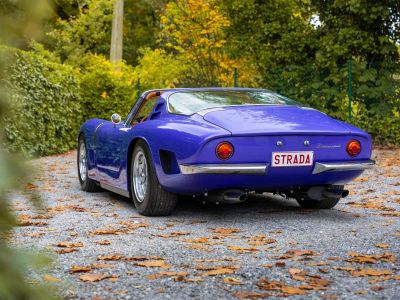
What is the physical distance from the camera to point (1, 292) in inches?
54.0

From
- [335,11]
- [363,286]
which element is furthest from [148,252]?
[335,11]

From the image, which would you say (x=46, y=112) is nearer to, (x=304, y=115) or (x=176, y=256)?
(x=304, y=115)

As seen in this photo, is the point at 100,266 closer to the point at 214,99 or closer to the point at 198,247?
the point at 198,247

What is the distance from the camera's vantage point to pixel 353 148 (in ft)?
22.3

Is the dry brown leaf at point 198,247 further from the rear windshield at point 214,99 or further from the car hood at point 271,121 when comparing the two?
the rear windshield at point 214,99

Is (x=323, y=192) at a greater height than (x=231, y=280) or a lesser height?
greater

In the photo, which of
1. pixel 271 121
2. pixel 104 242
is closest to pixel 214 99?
pixel 271 121

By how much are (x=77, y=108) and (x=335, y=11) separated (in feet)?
20.7

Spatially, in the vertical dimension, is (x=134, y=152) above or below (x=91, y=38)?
below

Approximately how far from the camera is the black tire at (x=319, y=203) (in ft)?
24.7

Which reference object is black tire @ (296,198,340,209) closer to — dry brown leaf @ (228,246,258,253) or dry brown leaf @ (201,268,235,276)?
dry brown leaf @ (228,246,258,253)

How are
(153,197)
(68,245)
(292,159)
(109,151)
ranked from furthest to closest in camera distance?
(109,151), (153,197), (292,159), (68,245)

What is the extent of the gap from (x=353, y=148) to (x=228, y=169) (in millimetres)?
1281

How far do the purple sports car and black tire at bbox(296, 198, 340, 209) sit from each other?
14mm
